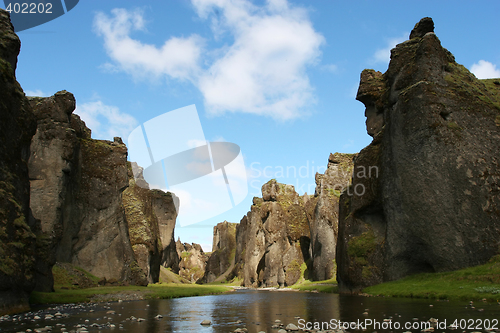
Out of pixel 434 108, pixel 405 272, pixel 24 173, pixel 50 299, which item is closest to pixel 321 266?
pixel 405 272

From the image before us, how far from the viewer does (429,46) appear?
119 ft

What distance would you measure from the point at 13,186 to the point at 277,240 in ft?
258

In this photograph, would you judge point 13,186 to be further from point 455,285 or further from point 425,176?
point 425,176

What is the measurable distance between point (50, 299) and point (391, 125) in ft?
119

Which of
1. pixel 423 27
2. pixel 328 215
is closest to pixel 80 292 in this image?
pixel 423 27

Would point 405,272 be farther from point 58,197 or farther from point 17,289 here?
point 58,197

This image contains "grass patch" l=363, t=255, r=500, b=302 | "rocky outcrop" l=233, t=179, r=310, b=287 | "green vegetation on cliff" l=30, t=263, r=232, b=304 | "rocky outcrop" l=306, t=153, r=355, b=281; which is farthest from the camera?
"rocky outcrop" l=233, t=179, r=310, b=287

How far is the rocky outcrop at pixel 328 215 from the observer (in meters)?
72.3

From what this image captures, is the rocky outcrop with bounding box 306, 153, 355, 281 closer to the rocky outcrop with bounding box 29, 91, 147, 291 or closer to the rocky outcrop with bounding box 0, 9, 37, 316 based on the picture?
the rocky outcrop with bounding box 29, 91, 147, 291

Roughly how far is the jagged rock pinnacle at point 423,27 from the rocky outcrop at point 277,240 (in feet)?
207

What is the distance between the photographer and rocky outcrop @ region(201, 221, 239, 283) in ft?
511

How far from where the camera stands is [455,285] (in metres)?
26.5

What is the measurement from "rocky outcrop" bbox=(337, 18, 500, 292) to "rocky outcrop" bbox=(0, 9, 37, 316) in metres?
30.6

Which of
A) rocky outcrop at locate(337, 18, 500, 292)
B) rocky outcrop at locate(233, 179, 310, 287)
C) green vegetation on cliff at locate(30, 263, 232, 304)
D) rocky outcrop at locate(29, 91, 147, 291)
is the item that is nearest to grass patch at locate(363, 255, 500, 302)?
rocky outcrop at locate(337, 18, 500, 292)
